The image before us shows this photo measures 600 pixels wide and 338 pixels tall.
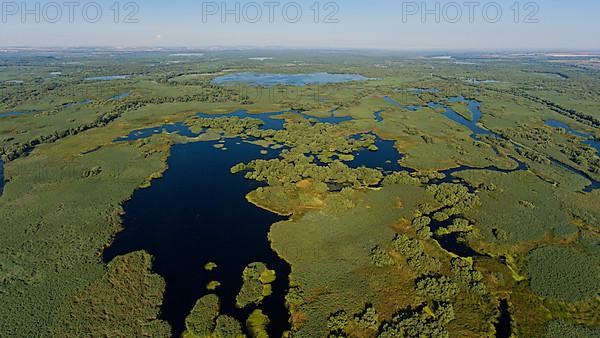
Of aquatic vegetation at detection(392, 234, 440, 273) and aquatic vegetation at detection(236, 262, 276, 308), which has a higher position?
aquatic vegetation at detection(392, 234, 440, 273)

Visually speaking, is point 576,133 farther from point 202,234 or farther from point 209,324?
point 209,324

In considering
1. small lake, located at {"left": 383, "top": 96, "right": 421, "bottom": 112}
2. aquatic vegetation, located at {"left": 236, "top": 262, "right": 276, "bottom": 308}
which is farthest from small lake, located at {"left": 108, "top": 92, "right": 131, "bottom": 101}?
aquatic vegetation, located at {"left": 236, "top": 262, "right": 276, "bottom": 308}

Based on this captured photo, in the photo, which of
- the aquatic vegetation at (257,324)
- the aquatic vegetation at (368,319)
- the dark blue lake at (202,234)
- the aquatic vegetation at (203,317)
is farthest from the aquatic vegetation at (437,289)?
the aquatic vegetation at (203,317)

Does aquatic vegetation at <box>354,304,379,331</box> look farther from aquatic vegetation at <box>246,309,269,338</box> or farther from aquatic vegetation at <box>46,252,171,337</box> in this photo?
aquatic vegetation at <box>46,252,171,337</box>

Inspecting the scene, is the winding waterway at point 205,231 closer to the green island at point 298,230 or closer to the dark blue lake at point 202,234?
the dark blue lake at point 202,234

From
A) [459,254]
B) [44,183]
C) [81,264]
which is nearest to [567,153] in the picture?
[459,254]
